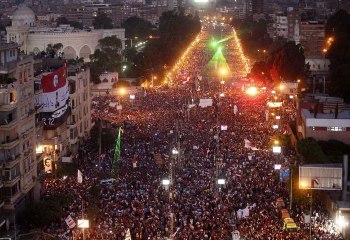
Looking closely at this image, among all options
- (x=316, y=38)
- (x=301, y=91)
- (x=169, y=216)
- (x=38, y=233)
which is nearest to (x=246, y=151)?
(x=169, y=216)

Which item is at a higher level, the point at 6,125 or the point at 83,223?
the point at 6,125

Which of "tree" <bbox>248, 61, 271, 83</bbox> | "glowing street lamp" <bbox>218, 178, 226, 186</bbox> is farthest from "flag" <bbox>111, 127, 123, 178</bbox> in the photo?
"tree" <bbox>248, 61, 271, 83</bbox>

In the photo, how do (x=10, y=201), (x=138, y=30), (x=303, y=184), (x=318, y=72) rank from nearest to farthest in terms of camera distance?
(x=303, y=184) → (x=10, y=201) → (x=318, y=72) → (x=138, y=30)

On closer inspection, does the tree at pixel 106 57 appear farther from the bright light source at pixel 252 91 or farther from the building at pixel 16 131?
the building at pixel 16 131

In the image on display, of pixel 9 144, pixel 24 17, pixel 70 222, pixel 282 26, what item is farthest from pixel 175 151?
pixel 282 26

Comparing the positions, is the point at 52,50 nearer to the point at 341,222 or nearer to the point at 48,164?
the point at 48,164

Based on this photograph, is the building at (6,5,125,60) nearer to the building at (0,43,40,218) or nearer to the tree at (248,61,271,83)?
the tree at (248,61,271,83)

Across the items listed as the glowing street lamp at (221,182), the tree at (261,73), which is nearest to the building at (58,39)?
the tree at (261,73)
